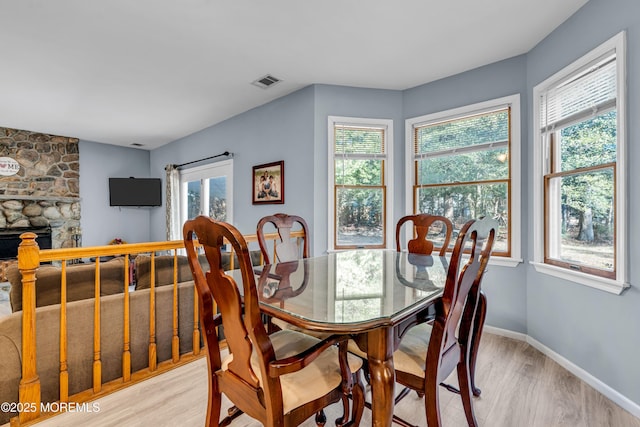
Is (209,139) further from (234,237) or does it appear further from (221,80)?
(234,237)

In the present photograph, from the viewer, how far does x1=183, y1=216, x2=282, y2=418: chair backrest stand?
0.94 meters

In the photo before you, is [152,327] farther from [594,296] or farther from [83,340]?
[594,296]

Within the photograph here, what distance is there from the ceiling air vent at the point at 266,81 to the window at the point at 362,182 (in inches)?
31.6

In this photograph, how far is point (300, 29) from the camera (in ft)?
7.82

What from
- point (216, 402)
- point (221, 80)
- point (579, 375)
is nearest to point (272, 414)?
point (216, 402)

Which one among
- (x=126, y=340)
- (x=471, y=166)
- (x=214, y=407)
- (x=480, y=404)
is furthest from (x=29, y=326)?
(x=471, y=166)

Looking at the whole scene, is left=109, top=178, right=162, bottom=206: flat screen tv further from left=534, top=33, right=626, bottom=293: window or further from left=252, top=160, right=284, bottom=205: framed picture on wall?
left=534, top=33, right=626, bottom=293: window

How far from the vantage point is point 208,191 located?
17.0 feet

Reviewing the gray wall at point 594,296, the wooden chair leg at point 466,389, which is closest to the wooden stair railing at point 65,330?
the wooden chair leg at point 466,389

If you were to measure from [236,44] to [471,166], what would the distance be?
244cm

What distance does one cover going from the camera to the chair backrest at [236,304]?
0.94 meters

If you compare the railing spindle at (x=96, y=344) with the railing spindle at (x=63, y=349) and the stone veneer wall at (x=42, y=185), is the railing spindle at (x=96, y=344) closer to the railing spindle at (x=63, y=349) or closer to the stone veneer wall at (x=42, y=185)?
the railing spindle at (x=63, y=349)

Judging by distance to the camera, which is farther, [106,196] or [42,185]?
[106,196]

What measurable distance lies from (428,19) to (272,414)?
2.63 meters
